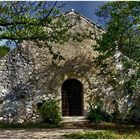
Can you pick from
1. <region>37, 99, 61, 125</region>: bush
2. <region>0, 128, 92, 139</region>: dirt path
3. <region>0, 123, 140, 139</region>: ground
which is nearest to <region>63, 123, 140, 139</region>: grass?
<region>0, 123, 140, 139</region>: ground

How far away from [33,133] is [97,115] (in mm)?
4025

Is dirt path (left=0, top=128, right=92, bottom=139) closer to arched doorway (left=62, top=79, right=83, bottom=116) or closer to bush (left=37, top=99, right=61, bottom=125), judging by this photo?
bush (left=37, top=99, right=61, bottom=125)

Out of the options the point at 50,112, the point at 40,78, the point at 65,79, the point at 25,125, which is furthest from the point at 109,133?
the point at 40,78

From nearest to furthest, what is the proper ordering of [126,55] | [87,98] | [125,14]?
1. [125,14]
2. [126,55]
3. [87,98]

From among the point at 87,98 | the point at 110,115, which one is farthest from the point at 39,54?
the point at 110,115

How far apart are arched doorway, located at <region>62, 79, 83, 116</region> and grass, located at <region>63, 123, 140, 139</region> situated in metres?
1.93

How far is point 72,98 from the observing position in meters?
20.0

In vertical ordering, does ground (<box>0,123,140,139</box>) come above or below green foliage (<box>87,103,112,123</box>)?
below

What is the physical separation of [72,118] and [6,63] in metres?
3.77

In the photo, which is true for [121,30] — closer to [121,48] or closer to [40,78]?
[121,48]

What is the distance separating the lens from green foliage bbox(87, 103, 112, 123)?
741 inches

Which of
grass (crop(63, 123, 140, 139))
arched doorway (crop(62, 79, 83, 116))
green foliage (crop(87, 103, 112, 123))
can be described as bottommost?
grass (crop(63, 123, 140, 139))

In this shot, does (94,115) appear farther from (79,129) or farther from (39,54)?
(39,54)

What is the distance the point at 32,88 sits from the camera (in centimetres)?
1911
